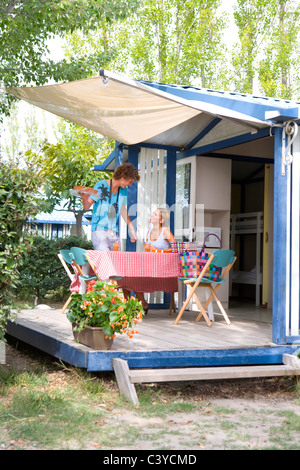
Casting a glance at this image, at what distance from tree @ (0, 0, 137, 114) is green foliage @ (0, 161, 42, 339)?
4.36 m

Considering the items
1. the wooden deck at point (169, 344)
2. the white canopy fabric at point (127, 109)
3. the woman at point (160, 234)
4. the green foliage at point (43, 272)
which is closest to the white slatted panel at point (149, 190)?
the white canopy fabric at point (127, 109)

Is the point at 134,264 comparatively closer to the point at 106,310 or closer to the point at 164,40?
the point at 106,310

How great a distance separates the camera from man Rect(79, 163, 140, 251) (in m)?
5.94

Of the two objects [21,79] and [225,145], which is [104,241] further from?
[21,79]

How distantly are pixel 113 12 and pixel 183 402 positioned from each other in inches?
245

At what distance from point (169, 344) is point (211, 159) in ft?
11.9

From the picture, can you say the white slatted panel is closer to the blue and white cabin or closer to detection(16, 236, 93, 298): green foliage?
the blue and white cabin

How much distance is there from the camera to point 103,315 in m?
4.19

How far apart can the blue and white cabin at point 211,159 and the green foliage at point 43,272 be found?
1909 mm

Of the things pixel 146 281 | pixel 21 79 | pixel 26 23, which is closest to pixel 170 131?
pixel 146 281

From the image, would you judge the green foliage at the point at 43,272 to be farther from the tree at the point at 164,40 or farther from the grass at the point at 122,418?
the tree at the point at 164,40

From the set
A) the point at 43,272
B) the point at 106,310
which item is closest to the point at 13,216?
the point at 106,310

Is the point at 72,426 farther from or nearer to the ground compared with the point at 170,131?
nearer to the ground
